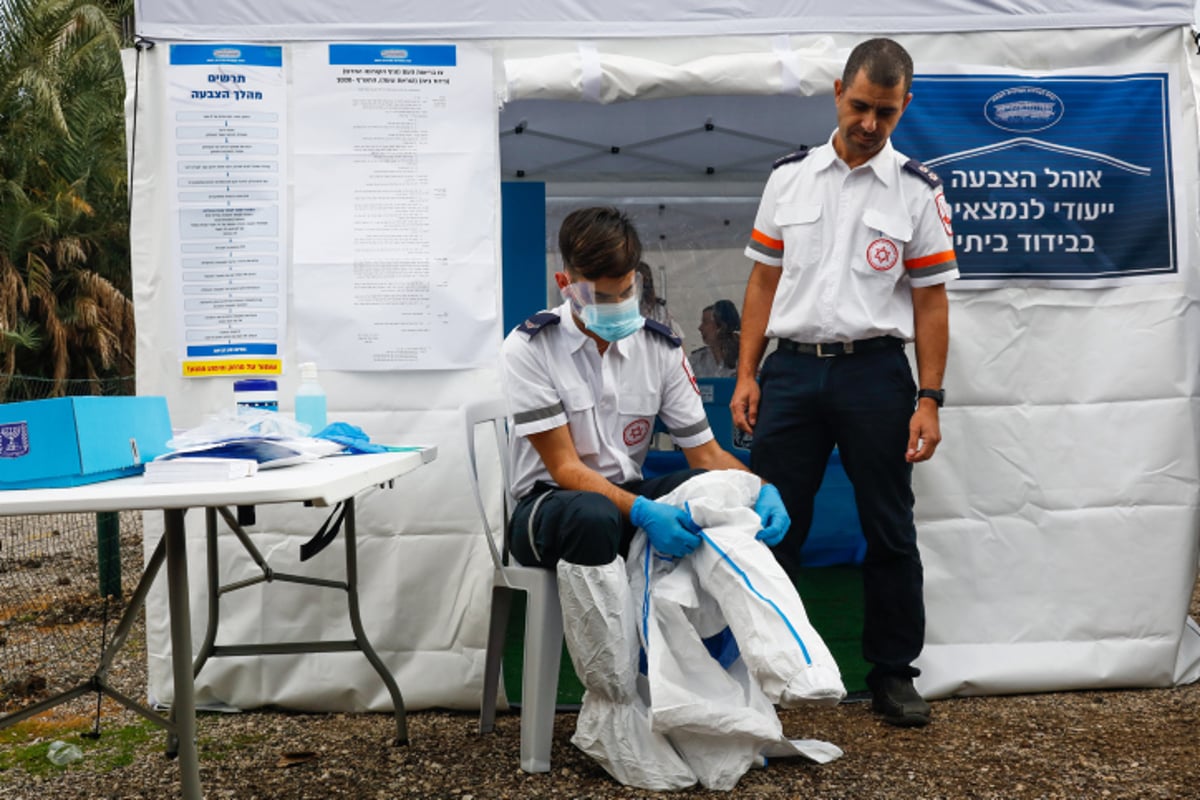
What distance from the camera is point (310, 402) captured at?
2.93 m

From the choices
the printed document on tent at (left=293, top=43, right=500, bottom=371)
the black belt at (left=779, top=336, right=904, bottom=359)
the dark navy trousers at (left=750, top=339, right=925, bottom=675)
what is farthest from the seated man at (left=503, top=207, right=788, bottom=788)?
the printed document on tent at (left=293, top=43, right=500, bottom=371)

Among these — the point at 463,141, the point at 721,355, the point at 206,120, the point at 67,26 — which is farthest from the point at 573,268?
the point at 67,26

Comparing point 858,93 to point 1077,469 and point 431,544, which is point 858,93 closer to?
point 1077,469

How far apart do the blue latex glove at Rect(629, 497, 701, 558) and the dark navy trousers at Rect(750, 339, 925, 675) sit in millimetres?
697

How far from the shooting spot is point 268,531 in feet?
11.1

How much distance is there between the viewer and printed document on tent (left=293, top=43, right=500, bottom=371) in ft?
11.0

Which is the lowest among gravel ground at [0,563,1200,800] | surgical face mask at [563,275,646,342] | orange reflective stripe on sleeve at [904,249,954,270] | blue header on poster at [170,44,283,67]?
gravel ground at [0,563,1200,800]

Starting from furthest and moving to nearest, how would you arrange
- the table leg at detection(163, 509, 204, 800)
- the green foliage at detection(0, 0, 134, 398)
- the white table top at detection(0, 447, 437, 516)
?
the green foliage at detection(0, 0, 134, 398) < the table leg at detection(163, 509, 204, 800) < the white table top at detection(0, 447, 437, 516)

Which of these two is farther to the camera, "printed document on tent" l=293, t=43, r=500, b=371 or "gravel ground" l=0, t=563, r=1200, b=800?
"printed document on tent" l=293, t=43, r=500, b=371

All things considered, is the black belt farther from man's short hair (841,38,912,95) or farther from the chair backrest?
the chair backrest

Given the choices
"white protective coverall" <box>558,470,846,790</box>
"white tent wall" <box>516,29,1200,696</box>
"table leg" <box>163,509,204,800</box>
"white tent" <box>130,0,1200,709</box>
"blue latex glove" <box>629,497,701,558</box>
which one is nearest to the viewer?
"table leg" <box>163,509,204,800</box>

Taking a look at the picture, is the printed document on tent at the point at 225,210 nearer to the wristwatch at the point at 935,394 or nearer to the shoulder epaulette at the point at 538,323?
the shoulder epaulette at the point at 538,323

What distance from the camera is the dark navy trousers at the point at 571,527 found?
2.51 m

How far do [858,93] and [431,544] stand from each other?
1727 millimetres
